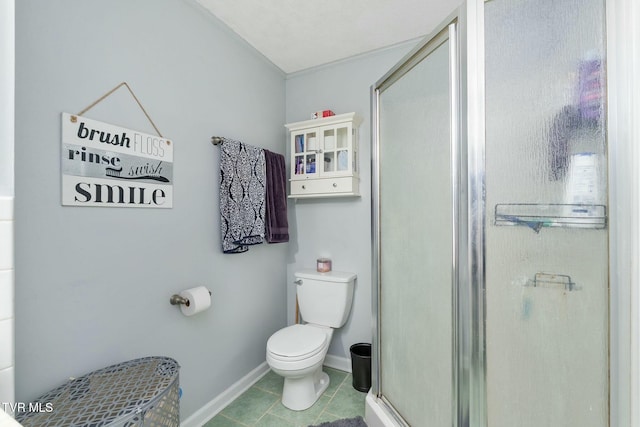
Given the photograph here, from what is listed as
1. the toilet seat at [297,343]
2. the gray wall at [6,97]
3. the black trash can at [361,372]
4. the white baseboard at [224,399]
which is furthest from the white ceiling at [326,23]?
the white baseboard at [224,399]

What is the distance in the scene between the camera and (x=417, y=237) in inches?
48.9

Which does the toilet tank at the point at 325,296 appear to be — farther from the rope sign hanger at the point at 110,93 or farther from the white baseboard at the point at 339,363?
the rope sign hanger at the point at 110,93

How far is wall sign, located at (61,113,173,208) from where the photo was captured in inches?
41.8

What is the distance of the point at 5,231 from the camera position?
0.67 meters

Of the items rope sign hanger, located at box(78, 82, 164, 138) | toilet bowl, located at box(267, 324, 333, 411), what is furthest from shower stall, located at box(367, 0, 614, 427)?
rope sign hanger, located at box(78, 82, 164, 138)

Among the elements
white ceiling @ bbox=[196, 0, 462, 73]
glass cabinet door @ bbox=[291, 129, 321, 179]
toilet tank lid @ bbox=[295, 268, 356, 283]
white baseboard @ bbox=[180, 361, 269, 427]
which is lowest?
white baseboard @ bbox=[180, 361, 269, 427]

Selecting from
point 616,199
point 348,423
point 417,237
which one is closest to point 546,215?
point 616,199

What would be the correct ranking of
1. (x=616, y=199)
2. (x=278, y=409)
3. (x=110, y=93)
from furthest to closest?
(x=278, y=409) < (x=110, y=93) < (x=616, y=199)

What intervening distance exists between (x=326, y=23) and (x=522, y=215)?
63.5 inches

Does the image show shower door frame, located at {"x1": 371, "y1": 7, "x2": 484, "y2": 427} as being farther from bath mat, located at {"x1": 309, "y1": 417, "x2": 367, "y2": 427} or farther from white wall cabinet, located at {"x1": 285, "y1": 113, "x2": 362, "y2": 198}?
white wall cabinet, located at {"x1": 285, "y1": 113, "x2": 362, "y2": 198}

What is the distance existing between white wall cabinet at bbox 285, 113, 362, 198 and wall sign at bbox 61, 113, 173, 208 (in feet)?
3.18

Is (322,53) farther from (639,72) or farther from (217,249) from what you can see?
(639,72)

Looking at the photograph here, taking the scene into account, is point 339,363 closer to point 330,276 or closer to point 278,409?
point 278,409

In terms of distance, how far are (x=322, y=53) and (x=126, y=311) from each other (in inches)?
81.3
